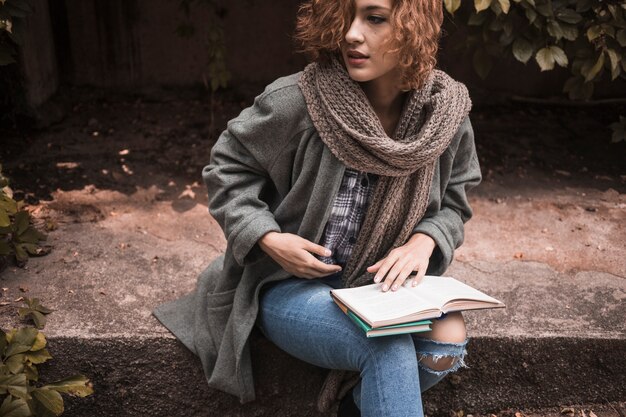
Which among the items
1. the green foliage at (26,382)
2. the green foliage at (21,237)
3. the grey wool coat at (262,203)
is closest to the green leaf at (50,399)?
the green foliage at (26,382)

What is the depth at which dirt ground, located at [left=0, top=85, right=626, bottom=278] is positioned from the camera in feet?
9.80

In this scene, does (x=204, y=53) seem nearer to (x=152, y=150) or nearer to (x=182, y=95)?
(x=182, y=95)

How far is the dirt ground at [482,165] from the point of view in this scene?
299 cm

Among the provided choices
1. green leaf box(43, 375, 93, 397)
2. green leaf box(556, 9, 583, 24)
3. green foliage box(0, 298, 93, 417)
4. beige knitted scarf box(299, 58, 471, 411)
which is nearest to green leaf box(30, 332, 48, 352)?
green foliage box(0, 298, 93, 417)

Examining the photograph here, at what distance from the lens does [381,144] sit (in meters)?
1.81

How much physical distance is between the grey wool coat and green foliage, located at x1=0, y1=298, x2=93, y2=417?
360mm

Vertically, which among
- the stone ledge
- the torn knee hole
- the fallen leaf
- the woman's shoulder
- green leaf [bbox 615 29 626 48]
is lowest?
the stone ledge

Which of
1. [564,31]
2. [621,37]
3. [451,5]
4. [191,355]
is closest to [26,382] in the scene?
[191,355]

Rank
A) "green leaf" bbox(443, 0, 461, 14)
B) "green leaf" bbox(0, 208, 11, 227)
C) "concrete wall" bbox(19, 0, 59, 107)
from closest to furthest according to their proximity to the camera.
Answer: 1. "green leaf" bbox(0, 208, 11, 227)
2. "green leaf" bbox(443, 0, 461, 14)
3. "concrete wall" bbox(19, 0, 59, 107)

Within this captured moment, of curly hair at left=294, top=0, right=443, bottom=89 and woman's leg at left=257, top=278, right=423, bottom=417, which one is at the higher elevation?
curly hair at left=294, top=0, right=443, bottom=89

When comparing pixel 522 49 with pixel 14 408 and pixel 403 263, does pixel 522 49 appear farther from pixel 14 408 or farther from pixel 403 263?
pixel 14 408

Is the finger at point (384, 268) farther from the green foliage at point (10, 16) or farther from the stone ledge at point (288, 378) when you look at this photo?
the green foliage at point (10, 16)

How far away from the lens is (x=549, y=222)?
318cm

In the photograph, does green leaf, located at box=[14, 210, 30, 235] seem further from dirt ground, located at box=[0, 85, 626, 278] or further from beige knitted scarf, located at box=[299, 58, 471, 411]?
beige knitted scarf, located at box=[299, 58, 471, 411]
